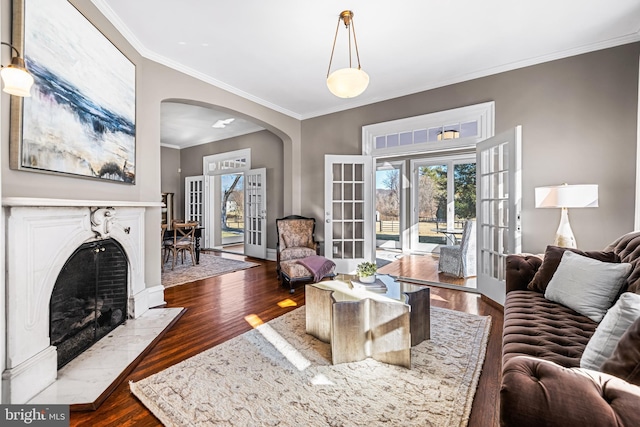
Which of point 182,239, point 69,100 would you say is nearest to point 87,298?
point 69,100

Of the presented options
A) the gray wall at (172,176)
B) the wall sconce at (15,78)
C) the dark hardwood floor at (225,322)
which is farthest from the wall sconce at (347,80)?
the gray wall at (172,176)

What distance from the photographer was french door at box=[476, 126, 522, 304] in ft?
10.1

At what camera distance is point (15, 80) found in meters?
1.36

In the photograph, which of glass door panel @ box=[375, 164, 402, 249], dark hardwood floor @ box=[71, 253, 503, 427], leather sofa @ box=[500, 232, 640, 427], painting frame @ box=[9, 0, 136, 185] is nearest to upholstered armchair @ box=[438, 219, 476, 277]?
dark hardwood floor @ box=[71, 253, 503, 427]

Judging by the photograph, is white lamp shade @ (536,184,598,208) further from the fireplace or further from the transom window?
the fireplace

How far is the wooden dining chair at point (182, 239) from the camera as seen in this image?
5.23 m

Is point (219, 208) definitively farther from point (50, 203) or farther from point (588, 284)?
point (588, 284)

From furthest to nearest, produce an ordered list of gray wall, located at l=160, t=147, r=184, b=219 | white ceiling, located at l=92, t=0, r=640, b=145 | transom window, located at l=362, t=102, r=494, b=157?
1. gray wall, located at l=160, t=147, r=184, b=219
2. transom window, located at l=362, t=102, r=494, b=157
3. white ceiling, located at l=92, t=0, r=640, b=145

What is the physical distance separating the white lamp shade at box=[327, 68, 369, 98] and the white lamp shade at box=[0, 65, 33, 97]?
1.92 meters

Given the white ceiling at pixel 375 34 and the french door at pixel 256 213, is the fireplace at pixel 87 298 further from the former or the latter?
the french door at pixel 256 213

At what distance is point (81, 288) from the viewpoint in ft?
7.48

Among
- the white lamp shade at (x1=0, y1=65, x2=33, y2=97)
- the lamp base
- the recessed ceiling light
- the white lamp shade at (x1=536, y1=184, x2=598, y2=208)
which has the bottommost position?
the lamp base

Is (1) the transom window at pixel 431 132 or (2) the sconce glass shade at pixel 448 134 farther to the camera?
(2) the sconce glass shade at pixel 448 134

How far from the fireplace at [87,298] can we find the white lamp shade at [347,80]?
2467 mm
